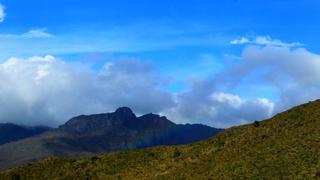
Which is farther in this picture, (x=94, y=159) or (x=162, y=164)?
(x=94, y=159)

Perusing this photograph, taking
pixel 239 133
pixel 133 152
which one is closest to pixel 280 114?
pixel 239 133

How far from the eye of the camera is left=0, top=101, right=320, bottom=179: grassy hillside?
73.9 metres

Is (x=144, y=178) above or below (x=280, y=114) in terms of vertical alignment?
below

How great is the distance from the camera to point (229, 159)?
8431 centimetres

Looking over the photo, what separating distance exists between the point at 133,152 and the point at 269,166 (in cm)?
4303

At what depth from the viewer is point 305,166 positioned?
229 feet

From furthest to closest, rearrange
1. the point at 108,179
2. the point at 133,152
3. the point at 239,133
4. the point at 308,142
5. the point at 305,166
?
the point at 133,152 → the point at 239,133 → the point at 108,179 → the point at 308,142 → the point at 305,166

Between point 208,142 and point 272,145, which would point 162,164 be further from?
point 272,145

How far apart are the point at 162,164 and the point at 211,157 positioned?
10.8 meters

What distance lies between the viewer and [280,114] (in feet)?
348

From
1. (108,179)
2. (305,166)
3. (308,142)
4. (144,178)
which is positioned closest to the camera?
(305,166)

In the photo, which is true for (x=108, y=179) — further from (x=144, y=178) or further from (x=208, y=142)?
(x=208, y=142)

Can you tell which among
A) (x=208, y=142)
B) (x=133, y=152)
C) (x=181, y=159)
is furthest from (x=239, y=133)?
(x=133, y=152)

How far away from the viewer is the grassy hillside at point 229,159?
73938mm
